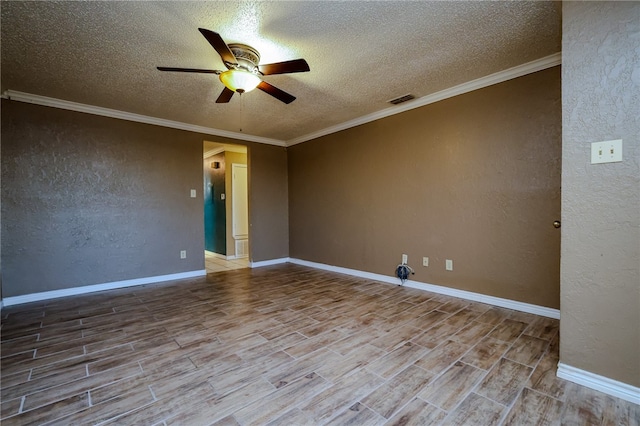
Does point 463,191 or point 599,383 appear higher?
point 463,191

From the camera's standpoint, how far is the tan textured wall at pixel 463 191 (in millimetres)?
2631

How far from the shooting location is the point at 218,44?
1850mm

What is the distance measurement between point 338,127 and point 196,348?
3.75 metres

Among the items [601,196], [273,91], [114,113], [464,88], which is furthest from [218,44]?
[114,113]

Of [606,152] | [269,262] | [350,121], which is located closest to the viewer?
[606,152]

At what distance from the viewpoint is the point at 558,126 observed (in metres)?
2.53

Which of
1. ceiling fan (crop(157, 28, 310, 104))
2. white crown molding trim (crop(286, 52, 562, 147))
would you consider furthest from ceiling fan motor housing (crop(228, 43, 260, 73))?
white crown molding trim (crop(286, 52, 562, 147))

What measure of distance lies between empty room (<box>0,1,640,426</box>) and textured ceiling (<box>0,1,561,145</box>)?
2cm

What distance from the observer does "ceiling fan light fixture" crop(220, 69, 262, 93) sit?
220cm

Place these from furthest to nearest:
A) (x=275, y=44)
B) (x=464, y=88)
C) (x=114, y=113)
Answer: (x=114, y=113), (x=464, y=88), (x=275, y=44)

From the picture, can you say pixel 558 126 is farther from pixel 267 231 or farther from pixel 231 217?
pixel 231 217

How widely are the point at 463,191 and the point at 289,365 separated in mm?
2624

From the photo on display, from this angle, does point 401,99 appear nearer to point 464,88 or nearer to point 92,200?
point 464,88

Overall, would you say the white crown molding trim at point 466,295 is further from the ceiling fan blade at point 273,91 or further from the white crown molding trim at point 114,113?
the white crown molding trim at point 114,113
